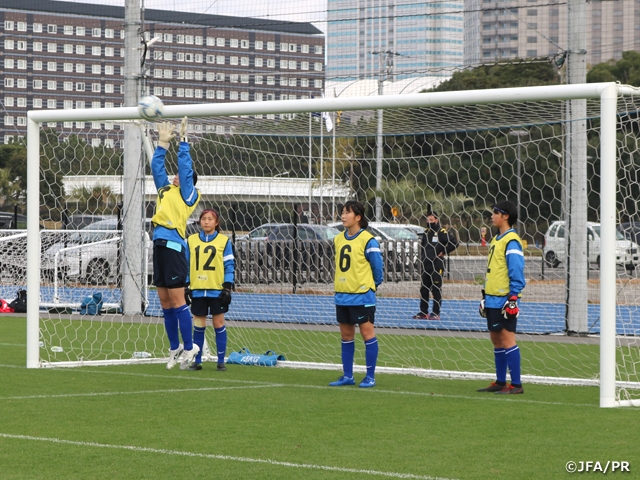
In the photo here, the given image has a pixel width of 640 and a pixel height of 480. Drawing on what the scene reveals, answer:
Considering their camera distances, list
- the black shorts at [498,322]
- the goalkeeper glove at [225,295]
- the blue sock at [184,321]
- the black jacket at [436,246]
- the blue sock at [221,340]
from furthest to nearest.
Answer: the black jacket at [436,246] → the blue sock at [221,340] → the goalkeeper glove at [225,295] → the blue sock at [184,321] → the black shorts at [498,322]

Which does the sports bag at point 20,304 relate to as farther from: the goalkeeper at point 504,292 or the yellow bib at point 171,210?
the goalkeeper at point 504,292

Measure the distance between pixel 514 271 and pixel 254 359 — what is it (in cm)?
373

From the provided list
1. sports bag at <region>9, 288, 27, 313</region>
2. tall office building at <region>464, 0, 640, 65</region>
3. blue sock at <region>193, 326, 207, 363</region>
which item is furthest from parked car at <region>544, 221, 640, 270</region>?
sports bag at <region>9, 288, 27, 313</region>

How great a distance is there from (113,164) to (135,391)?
28.1 ft

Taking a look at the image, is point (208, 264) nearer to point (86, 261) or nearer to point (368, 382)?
point (368, 382)

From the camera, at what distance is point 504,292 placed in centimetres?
870

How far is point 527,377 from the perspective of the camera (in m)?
9.73

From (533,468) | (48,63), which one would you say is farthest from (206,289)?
(48,63)

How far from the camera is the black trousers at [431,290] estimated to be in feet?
54.3

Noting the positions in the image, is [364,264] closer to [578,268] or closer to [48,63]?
[578,268]

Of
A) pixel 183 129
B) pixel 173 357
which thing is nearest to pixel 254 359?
pixel 173 357

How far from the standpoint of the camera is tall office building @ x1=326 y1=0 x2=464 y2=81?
1666 centimetres

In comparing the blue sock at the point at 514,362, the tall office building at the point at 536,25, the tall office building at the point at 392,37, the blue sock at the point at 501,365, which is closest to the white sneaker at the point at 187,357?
the blue sock at the point at 501,365

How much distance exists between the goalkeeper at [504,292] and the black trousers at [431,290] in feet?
24.3
